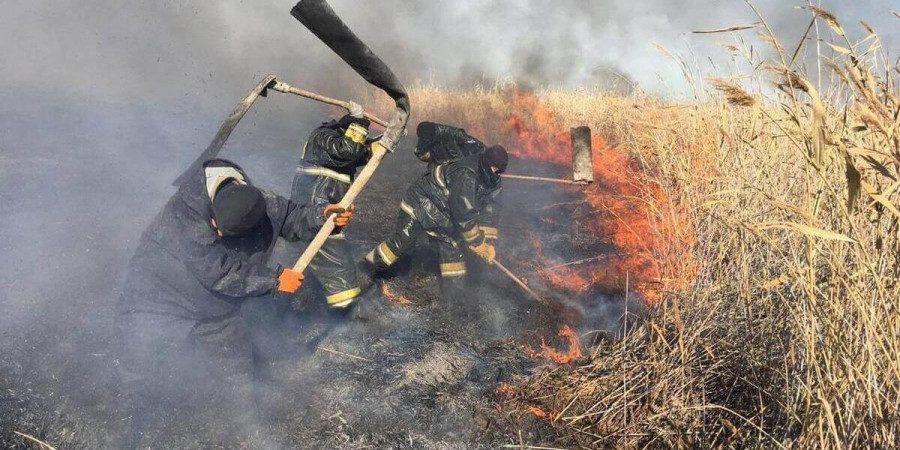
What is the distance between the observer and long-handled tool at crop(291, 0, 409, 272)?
3.15 m

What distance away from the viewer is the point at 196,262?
333 centimetres

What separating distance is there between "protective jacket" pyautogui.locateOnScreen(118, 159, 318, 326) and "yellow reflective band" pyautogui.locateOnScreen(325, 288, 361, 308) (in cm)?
114

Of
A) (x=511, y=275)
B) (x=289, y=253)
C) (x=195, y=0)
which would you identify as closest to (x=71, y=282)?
(x=289, y=253)

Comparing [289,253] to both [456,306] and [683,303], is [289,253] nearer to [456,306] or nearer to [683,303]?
[456,306]

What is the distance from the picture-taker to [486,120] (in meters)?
11.6

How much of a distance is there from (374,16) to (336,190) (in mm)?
13624

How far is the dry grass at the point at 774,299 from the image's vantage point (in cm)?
172

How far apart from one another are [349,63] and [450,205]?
2.28 meters

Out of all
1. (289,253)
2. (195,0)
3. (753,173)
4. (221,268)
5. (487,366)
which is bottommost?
(487,366)

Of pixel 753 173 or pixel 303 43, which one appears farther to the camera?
pixel 303 43

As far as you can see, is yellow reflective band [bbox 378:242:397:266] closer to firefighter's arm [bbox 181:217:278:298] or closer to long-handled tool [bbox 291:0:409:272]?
long-handled tool [bbox 291:0:409:272]

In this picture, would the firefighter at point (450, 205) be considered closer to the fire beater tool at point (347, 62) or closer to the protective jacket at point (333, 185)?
the protective jacket at point (333, 185)

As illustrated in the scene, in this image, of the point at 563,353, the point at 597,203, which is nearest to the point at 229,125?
the point at 563,353

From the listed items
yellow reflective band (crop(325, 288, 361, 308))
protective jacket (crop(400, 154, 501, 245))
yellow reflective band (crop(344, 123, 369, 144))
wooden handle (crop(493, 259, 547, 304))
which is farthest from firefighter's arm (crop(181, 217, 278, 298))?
wooden handle (crop(493, 259, 547, 304))
